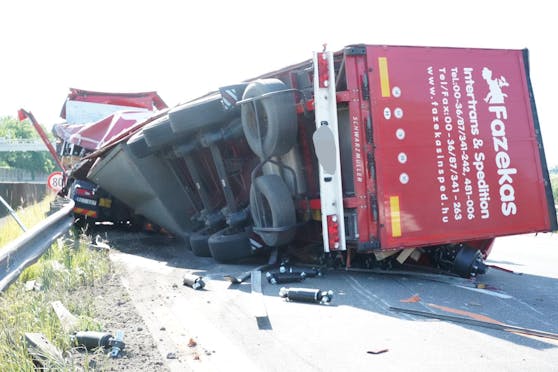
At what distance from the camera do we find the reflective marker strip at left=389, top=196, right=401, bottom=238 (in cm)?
523

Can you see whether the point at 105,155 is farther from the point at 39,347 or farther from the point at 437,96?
the point at 39,347

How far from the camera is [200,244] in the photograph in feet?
22.4

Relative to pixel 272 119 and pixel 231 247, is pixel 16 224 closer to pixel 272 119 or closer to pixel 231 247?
pixel 231 247

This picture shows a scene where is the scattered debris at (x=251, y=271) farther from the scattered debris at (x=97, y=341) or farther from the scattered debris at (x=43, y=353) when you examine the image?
the scattered debris at (x=43, y=353)

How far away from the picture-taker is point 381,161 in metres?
5.23

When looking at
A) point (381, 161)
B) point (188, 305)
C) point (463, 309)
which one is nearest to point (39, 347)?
point (188, 305)

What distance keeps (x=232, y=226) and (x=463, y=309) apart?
2.87 meters

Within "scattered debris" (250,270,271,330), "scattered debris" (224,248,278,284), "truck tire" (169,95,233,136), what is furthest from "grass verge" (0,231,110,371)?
"truck tire" (169,95,233,136)

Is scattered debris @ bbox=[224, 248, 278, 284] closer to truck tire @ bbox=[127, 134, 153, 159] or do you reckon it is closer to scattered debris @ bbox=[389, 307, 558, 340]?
scattered debris @ bbox=[389, 307, 558, 340]

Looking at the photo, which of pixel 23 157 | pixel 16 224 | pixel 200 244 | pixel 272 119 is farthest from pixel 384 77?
pixel 23 157

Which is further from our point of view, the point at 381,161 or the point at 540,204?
the point at 540,204

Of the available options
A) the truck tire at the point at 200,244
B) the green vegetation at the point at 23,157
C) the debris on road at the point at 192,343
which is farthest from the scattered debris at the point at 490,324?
the green vegetation at the point at 23,157

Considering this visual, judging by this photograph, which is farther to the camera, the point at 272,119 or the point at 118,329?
the point at 272,119

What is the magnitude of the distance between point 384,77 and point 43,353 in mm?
3770
